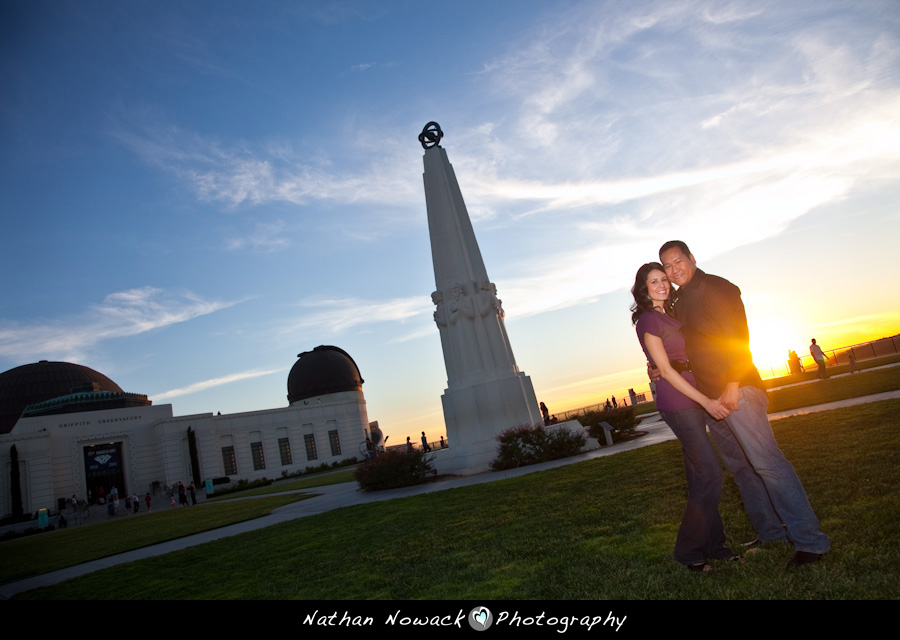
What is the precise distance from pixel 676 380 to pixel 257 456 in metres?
50.7

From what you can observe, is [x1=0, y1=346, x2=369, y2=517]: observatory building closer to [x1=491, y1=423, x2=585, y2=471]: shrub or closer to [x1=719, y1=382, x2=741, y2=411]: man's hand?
[x1=491, y1=423, x2=585, y2=471]: shrub

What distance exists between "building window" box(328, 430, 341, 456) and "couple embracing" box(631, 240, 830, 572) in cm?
5291

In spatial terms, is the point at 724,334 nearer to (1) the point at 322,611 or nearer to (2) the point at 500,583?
(2) the point at 500,583

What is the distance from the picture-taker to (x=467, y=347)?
1544 cm

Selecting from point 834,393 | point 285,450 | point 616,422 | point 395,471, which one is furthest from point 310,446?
point 834,393

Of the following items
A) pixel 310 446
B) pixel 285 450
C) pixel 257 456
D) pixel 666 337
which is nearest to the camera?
pixel 666 337

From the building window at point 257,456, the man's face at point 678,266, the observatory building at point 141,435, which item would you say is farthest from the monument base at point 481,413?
the building window at point 257,456

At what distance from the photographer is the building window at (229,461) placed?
46.8 meters

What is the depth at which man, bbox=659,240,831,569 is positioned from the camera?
3137mm

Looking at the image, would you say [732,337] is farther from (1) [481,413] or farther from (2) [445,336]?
(2) [445,336]

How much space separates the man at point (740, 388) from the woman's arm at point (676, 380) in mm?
62

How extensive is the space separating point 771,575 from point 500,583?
1693mm

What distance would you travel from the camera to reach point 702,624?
8.43 feet

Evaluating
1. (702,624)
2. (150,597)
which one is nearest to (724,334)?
(702,624)
